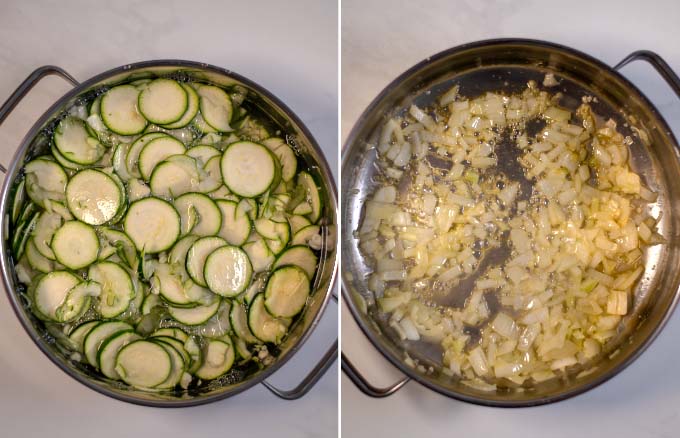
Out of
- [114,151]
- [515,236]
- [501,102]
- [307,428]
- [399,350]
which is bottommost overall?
[307,428]

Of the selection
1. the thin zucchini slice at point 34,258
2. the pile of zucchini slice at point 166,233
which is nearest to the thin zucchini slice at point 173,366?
the pile of zucchini slice at point 166,233

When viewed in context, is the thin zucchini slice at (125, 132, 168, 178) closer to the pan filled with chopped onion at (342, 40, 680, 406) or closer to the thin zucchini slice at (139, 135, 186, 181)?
the thin zucchini slice at (139, 135, 186, 181)

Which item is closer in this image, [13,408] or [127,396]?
[127,396]

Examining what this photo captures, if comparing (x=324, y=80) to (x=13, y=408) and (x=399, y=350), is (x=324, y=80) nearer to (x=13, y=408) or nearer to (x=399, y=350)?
(x=399, y=350)

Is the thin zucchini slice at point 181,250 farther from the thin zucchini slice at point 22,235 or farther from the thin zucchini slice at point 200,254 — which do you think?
the thin zucchini slice at point 22,235

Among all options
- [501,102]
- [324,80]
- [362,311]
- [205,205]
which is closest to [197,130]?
[205,205]
